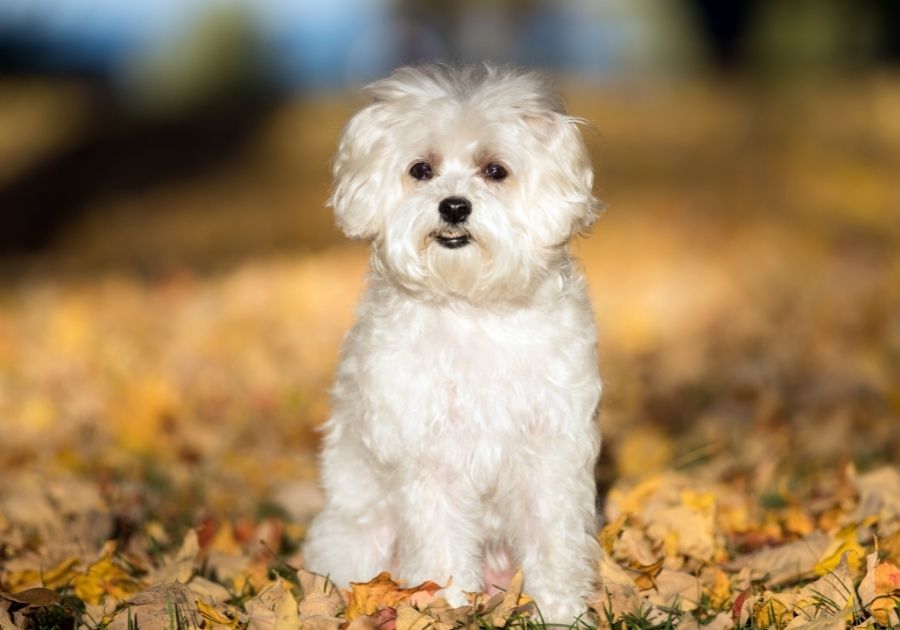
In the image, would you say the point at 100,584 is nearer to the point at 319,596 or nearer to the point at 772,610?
the point at 319,596

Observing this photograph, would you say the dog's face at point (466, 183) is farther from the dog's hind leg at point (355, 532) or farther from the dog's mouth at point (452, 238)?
the dog's hind leg at point (355, 532)

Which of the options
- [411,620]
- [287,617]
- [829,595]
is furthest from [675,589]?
[287,617]

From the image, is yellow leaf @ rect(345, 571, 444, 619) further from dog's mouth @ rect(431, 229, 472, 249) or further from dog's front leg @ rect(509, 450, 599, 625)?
dog's mouth @ rect(431, 229, 472, 249)

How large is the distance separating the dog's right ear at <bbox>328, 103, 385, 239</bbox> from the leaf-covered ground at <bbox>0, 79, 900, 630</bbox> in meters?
1.12

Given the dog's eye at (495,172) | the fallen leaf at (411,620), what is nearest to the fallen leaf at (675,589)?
the fallen leaf at (411,620)

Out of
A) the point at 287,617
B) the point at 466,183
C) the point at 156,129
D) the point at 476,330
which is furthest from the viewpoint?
the point at 156,129

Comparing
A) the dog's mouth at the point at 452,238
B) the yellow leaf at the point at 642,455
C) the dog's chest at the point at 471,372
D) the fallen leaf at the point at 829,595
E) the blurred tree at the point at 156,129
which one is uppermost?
the dog's mouth at the point at 452,238

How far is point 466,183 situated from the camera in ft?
11.8

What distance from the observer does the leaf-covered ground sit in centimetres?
370

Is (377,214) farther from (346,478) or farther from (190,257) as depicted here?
(190,257)

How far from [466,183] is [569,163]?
327mm

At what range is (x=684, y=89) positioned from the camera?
1748cm

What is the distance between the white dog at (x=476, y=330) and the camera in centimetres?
360

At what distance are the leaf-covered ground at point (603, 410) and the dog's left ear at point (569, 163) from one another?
112cm
